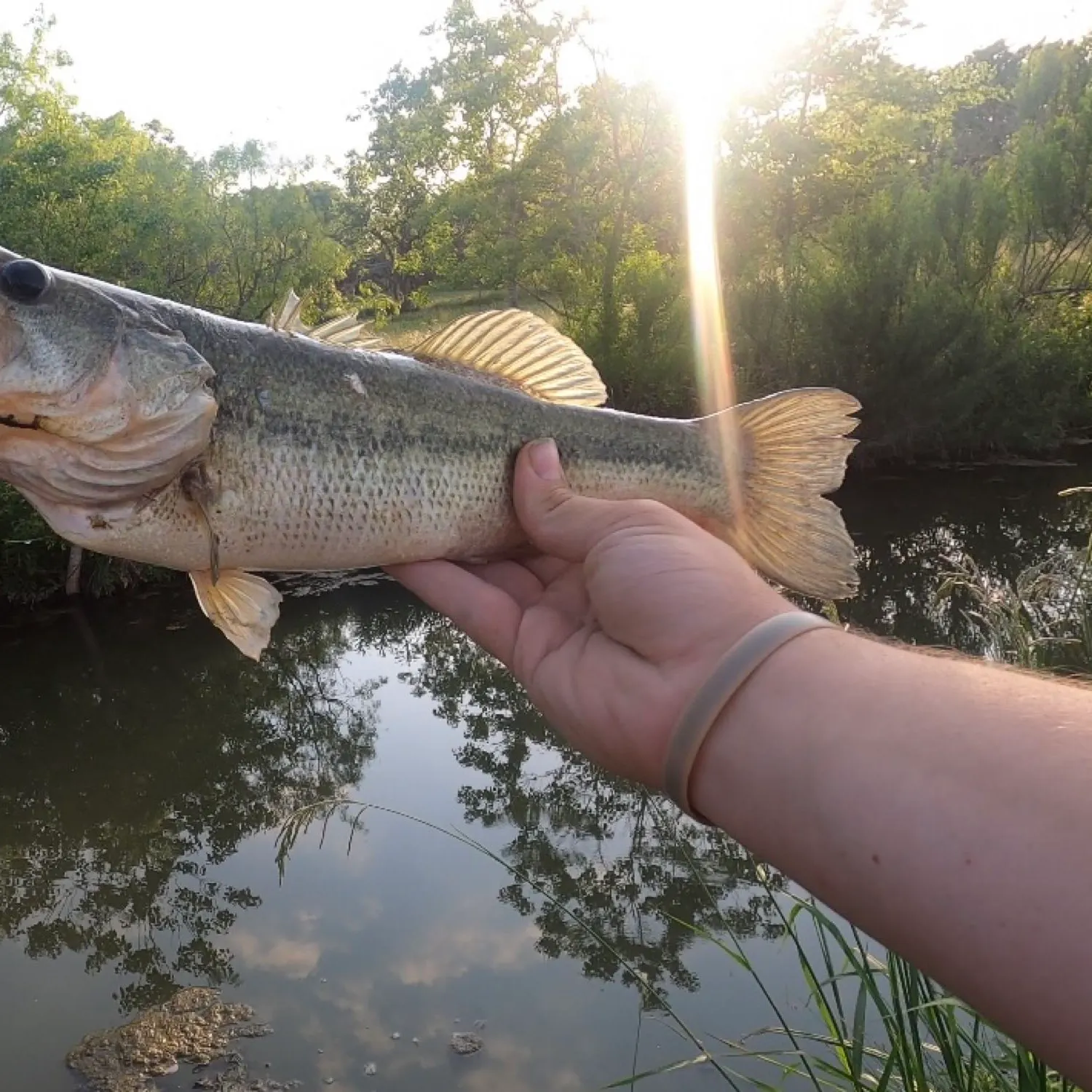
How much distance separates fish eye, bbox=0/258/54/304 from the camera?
7.30 ft

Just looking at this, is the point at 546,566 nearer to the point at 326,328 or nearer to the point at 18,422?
the point at 326,328

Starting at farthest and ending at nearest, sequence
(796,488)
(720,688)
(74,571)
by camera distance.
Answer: (74,571) → (796,488) → (720,688)

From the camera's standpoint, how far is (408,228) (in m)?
34.7

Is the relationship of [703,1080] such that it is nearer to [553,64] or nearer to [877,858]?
[877,858]

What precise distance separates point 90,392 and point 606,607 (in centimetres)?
143

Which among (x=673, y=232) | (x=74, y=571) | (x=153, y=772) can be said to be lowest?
(x=153, y=772)

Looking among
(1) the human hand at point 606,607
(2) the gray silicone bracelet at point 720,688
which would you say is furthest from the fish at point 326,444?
(2) the gray silicone bracelet at point 720,688

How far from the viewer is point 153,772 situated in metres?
8.67

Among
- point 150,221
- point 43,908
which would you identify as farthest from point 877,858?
point 150,221

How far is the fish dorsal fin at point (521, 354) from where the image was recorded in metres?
2.81

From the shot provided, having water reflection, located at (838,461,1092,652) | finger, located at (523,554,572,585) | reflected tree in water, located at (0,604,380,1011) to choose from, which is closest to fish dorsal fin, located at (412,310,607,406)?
finger, located at (523,554,572,585)

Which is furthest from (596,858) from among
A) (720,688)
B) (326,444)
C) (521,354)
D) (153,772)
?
(720,688)

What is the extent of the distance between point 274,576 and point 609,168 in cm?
1341

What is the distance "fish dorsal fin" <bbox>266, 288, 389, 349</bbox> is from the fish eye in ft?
1.95
